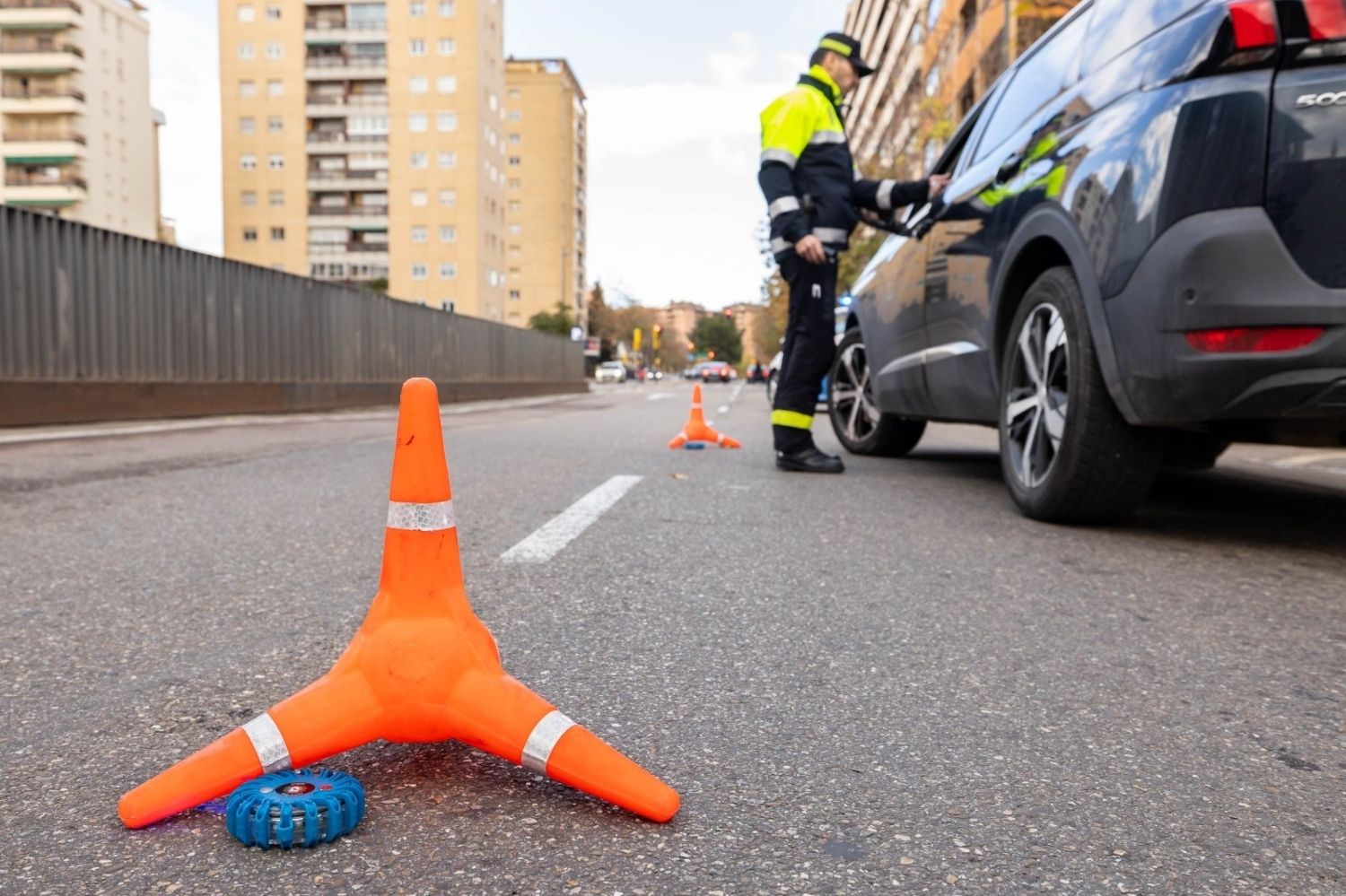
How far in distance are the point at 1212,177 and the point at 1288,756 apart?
1.97 meters

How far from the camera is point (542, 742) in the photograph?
1660 millimetres

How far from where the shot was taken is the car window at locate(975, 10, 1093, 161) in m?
4.45

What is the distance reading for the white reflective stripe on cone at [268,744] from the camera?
162 cm

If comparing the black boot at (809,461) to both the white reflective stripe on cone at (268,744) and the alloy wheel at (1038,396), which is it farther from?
the white reflective stripe on cone at (268,744)

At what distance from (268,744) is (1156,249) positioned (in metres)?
2.98

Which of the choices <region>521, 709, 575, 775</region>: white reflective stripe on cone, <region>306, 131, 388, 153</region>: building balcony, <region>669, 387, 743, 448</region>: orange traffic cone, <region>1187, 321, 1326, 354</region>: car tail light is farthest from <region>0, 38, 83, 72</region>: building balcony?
<region>521, 709, 575, 775</region>: white reflective stripe on cone

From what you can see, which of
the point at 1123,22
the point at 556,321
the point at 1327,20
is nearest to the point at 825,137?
the point at 1123,22

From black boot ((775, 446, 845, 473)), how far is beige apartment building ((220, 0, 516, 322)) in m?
73.2

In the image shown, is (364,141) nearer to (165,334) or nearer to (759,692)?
(165,334)

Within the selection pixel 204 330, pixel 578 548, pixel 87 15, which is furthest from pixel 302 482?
pixel 87 15

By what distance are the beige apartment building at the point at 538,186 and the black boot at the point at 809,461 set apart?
10022 cm

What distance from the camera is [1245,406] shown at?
10.9 feet

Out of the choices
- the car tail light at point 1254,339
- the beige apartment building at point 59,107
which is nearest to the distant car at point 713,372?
the beige apartment building at point 59,107

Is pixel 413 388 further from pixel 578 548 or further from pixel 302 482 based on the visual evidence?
pixel 302 482
